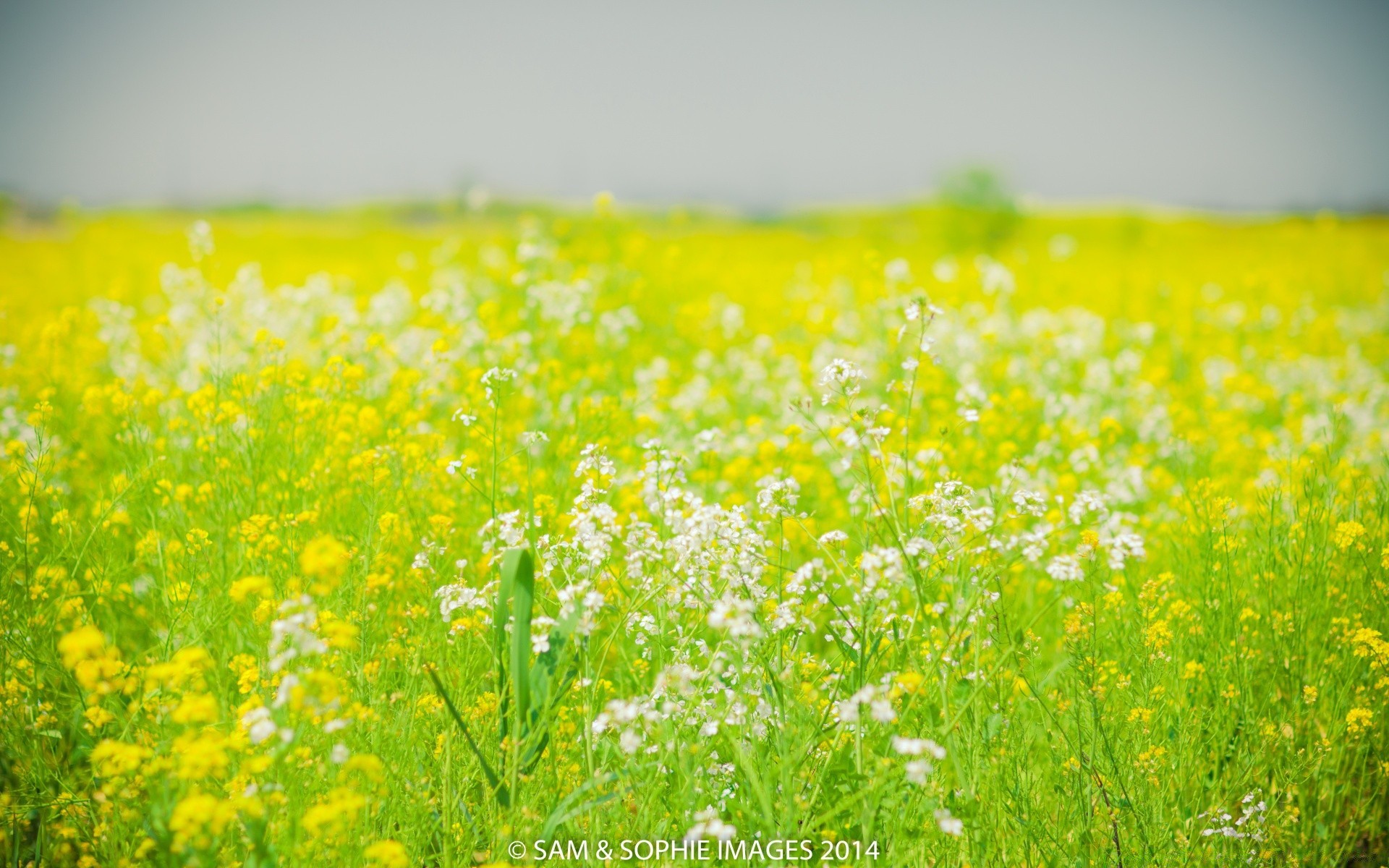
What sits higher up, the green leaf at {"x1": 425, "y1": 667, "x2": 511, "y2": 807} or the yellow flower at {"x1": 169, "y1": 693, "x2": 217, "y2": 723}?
the yellow flower at {"x1": 169, "y1": 693, "x2": 217, "y2": 723}

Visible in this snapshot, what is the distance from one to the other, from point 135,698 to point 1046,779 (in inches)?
118

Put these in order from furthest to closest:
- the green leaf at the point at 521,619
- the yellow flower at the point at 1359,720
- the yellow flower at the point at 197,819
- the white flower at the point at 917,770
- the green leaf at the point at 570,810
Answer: the yellow flower at the point at 1359,720 → the green leaf at the point at 521,619 → the green leaf at the point at 570,810 → the white flower at the point at 917,770 → the yellow flower at the point at 197,819

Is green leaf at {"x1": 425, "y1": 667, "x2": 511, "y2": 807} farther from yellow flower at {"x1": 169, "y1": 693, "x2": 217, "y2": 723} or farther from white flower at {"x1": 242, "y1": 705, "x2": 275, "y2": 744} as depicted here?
yellow flower at {"x1": 169, "y1": 693, "x2": 217, "y2": 723}

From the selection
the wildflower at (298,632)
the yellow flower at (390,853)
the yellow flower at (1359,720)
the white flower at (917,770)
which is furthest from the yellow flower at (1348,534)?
the wildflower at (298,632)

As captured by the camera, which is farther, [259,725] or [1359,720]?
[1359,720]

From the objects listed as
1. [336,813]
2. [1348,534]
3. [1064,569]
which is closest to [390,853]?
[336,813]

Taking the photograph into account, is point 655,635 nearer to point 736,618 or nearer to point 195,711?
point 736,618

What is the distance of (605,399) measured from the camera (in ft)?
12.7

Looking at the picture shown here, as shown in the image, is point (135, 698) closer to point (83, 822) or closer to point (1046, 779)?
point (83, 822)

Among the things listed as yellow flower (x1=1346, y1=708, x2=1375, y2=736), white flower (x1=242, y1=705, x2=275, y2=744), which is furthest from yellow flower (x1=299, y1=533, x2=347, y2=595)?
yellow flower (x1=1346, y1=708, x2=1375, y2=736)

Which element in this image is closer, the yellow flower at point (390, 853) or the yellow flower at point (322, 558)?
the yellow flower at point (390, 853)

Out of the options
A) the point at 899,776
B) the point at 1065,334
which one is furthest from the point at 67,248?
the point at 899,776

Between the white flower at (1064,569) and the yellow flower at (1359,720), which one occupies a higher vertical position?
the white flower at (1064,569)

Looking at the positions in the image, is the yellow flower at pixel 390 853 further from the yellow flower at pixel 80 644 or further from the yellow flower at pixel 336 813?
the yellow flower at pixel 80 644
